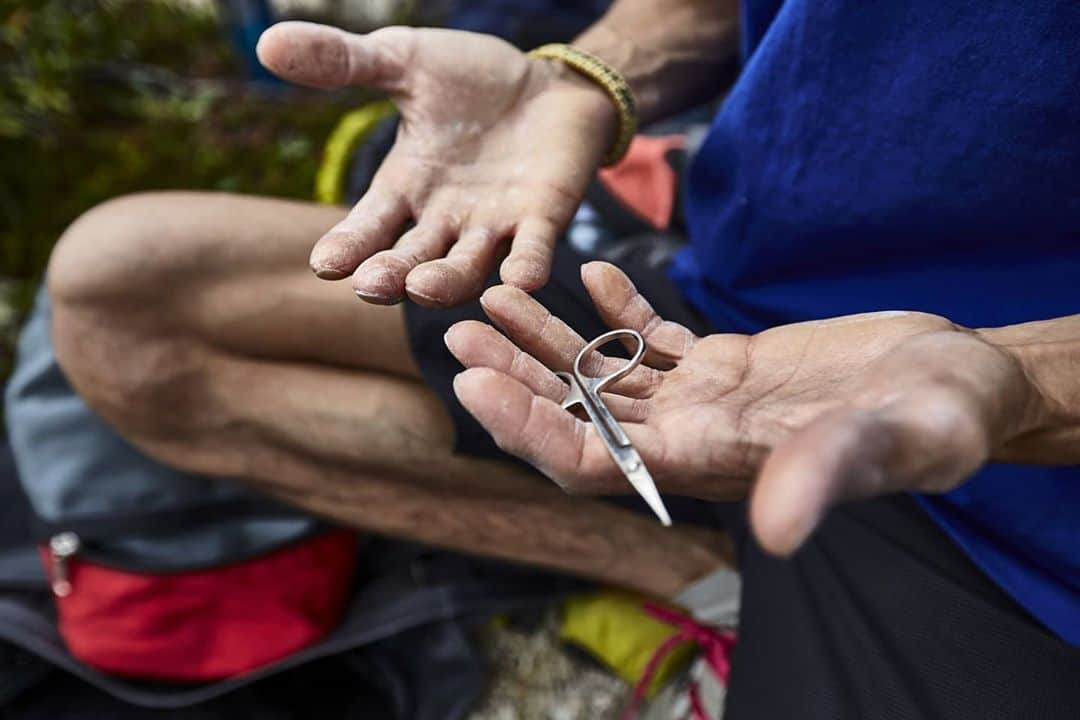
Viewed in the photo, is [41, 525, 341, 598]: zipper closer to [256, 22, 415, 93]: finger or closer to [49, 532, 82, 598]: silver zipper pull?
[49, 532, 82, 598]: silver zipper pull

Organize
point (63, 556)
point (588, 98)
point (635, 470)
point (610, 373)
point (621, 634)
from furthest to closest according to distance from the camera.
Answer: point (621, 634) → point (63, 556) → point (588, 98) → point (610, 373) → point (635, 470)

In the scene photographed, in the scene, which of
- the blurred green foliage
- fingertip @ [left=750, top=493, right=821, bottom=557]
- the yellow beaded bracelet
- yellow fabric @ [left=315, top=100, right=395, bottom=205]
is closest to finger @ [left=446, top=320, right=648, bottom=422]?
fingertip @ [left=750, top=493, right=821, bottom=557]

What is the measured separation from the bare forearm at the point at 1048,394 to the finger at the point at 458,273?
58 centimetres

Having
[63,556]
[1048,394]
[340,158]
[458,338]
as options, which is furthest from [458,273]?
[340,158]

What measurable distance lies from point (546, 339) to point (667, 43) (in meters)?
0.91

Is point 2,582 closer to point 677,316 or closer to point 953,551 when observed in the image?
point 677,316

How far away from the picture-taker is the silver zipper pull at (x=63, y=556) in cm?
158

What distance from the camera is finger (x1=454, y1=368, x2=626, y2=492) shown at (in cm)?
87

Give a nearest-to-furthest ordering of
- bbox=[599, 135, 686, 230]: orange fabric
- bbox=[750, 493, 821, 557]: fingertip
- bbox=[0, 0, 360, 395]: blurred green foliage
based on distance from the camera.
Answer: bbox=[750, 493, 821, 557]: fingertip
bbox=[599, 135, 686, 230]: orange fabric
bbox=[0, 0, 360, 395]: blurred green foliage

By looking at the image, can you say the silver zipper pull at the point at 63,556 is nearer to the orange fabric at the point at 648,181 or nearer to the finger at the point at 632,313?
the finger at the point at 632,313

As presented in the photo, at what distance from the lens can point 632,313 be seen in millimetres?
1122

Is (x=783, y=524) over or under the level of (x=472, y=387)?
over

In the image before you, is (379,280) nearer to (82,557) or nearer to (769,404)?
(769,404)

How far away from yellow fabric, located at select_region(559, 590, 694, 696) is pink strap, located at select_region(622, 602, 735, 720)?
0.06ft
